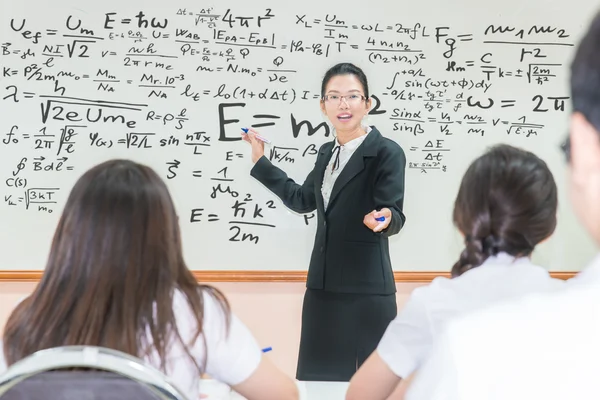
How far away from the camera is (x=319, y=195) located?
234cm

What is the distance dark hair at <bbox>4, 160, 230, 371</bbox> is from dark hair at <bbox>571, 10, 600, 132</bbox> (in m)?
0.73

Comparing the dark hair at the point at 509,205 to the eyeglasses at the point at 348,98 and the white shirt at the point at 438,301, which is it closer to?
the white shirt at the point at 438,301

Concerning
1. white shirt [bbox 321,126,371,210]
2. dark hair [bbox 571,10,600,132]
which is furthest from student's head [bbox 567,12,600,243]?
white shirt [bbox 321,126,371,210]

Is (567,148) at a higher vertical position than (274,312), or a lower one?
higher

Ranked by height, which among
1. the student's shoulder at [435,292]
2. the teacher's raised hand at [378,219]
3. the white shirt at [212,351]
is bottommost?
the white shirt at [212,351]

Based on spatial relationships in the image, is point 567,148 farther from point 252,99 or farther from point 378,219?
point 252,99

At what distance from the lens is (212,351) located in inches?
43.7

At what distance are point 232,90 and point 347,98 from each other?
1.82 ft

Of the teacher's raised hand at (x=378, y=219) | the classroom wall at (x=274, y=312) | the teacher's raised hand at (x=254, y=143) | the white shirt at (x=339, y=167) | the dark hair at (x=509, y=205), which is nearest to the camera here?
the dark hair at (x=509, y=205)

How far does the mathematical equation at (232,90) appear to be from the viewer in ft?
8.80

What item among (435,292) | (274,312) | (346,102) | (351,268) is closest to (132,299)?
(435,292)

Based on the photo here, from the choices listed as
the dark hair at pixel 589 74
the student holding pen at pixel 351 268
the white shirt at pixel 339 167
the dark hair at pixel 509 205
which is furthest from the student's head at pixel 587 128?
the white shirt at pixel 339 167

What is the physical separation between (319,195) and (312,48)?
730 millimetres

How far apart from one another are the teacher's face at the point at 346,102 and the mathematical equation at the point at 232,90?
12.8 inches
